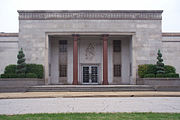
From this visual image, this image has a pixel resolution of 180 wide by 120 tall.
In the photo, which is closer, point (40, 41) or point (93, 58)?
point (40, 41)

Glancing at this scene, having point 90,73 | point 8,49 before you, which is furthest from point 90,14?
point 8,49

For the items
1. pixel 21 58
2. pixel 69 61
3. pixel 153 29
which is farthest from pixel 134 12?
pixel 21 58

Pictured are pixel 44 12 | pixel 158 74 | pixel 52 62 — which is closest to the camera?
pixel 158 74

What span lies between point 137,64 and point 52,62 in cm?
973

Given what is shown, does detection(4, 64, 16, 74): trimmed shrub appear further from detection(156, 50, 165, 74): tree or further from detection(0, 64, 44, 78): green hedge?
detection(156, 50, 165, 74): tree

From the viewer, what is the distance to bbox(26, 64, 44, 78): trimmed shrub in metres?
25.2

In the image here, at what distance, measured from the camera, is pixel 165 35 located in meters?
26.8

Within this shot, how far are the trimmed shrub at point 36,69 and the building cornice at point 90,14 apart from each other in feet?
16.7

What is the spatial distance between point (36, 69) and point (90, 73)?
6626mm

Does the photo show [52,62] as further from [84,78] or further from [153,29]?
[153,29]

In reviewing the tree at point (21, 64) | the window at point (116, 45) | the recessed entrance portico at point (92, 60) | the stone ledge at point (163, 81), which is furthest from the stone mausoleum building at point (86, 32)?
the stone ledge at point (163, 81)

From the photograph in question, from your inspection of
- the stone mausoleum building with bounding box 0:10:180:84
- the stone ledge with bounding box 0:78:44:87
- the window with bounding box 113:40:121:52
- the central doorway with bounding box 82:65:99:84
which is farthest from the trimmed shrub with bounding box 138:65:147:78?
the stone ledge with bounding box 0:78:44:87

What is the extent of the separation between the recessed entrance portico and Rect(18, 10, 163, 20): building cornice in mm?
3109

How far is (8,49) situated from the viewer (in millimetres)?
26969
